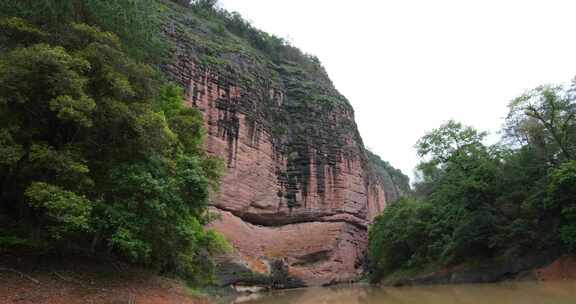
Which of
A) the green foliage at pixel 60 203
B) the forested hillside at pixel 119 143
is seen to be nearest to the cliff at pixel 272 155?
the forested hillside at pixel 119 143

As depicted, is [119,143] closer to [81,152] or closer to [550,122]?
[81,152]

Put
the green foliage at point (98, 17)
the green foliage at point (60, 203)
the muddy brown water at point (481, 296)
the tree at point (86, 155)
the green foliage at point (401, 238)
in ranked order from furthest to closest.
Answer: the green foliage at point (401, 238), the green foliage at point (98, 17), the muddy brown water at point (481, 296), the tree at point (86, 155), the green foliage at point (60, 203)

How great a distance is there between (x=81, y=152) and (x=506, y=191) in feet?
67.7

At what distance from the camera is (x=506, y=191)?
72.6 feet

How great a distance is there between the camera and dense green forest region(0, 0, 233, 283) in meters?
8.84

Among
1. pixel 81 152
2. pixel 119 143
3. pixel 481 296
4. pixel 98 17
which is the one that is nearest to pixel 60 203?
pixel 81 152

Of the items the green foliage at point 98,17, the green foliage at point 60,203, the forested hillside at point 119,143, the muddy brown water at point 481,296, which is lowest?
the muddy brown water at point 481,296

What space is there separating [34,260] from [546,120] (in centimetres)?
2320

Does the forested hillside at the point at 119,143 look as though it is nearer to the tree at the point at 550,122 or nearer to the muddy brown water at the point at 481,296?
the muddy brown water at the point at 481,296

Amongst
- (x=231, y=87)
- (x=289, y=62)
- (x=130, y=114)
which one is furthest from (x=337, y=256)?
(x=130, y=114)

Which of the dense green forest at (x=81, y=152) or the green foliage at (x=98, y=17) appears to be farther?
the green foliage at (x=98, y=17)

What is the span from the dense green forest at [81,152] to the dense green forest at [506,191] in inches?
645

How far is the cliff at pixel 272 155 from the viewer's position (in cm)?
2634

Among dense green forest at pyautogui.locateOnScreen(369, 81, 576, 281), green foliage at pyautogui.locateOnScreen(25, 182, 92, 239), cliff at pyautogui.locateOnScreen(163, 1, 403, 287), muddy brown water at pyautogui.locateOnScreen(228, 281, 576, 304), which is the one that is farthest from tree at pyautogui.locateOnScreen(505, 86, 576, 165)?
green foliage at pyautogui.locateOnScreen(25, 182, 92, 239)
